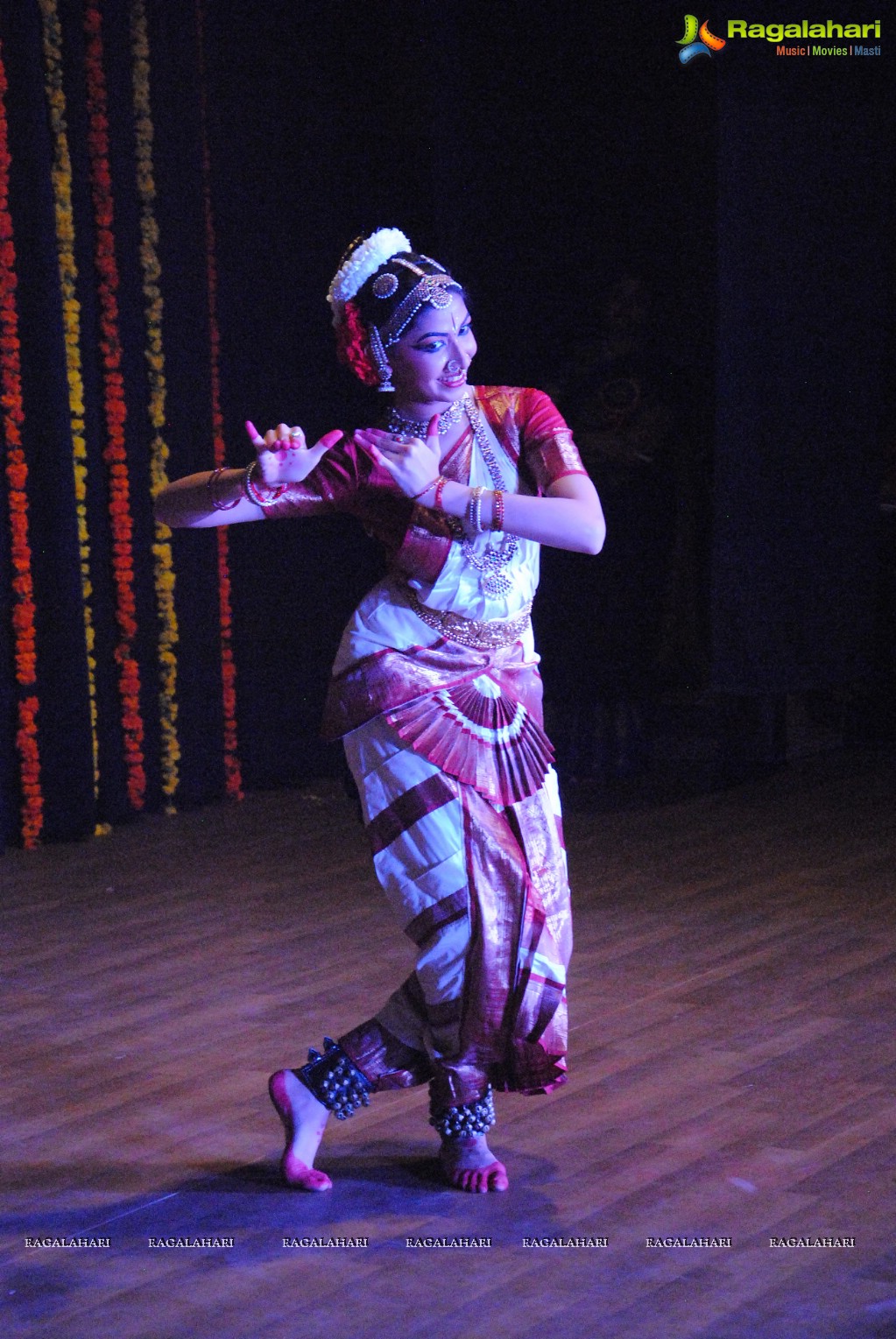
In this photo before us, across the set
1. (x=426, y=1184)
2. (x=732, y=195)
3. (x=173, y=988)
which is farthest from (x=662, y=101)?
(x=426, y=1184)

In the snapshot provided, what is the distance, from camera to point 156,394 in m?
5.27

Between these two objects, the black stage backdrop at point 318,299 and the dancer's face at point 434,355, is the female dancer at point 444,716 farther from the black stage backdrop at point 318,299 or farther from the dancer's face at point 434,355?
the black stage backdrop at point 318,299

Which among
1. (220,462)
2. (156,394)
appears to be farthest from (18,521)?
(220,462)

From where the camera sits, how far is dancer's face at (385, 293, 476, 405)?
7.41 feet

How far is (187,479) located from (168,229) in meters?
3.27

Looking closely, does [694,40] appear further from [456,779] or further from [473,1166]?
[473,1166]

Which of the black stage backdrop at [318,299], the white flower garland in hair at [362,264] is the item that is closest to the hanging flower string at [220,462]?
the black stage backdrop at [318,299]

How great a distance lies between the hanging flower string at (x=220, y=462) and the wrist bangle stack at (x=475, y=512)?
3.42m

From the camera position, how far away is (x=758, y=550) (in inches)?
211

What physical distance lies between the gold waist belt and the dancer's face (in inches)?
11.2

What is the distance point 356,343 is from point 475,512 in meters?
0.35

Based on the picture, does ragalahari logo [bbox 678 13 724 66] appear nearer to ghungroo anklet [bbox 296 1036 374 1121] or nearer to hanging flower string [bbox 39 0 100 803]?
hanging flower string [bbox 39 0 100 803]

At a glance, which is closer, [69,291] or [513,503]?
[513,503]

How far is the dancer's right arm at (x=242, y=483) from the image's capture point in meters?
2.13
